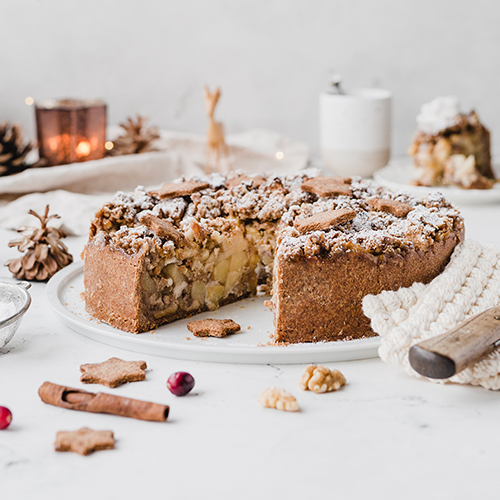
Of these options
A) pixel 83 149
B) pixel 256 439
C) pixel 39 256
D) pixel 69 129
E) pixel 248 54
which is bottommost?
pixel 256 439

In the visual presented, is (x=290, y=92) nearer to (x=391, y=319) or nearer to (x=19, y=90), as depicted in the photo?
(x=19, y=90)

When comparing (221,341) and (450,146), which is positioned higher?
(450,146)

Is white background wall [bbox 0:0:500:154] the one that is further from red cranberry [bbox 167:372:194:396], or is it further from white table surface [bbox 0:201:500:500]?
red cranberry [bbox 167:372:194:396]

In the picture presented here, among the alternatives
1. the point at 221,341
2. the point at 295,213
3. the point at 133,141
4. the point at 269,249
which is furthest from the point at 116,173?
the point at 221,341

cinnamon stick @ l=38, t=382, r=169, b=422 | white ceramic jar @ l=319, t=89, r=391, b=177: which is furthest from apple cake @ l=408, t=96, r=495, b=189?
cinnamon stick @ l=38, t=382, r=169, b=422

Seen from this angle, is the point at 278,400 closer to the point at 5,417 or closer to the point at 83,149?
the point at 5,417

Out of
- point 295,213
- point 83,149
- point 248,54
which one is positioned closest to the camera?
point 295,213

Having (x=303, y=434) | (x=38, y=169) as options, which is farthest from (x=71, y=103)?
(x=303, y=434)
